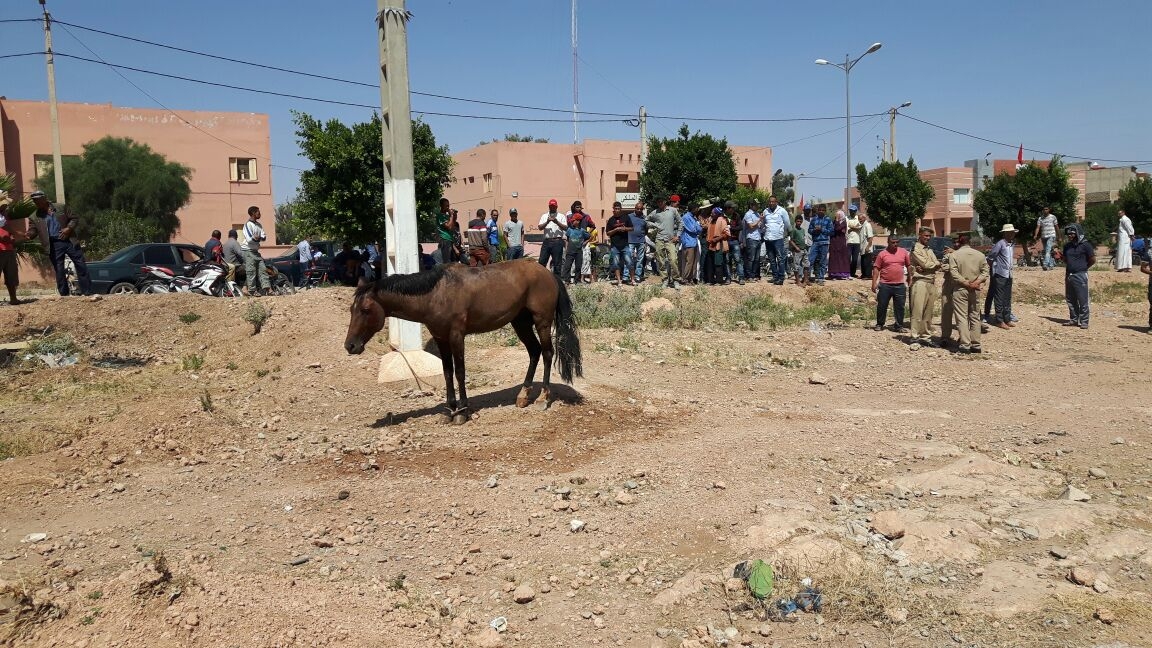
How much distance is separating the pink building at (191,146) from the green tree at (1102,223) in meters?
46.6

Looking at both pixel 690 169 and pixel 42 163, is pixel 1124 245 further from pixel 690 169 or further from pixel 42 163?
pixel 42 163

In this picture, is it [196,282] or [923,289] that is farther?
[196,282]

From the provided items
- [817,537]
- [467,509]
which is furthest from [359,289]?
[817,537]

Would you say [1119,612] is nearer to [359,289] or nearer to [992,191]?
[359,289]

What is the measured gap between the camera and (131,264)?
17.7 metres

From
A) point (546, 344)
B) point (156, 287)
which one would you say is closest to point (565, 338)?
point (546, 344)

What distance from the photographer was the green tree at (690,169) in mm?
35250

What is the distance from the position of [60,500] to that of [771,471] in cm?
576

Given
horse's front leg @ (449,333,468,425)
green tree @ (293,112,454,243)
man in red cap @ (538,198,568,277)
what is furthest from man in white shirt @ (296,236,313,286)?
horse's front leg @ (449,333,468,425)

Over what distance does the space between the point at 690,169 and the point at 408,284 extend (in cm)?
2872

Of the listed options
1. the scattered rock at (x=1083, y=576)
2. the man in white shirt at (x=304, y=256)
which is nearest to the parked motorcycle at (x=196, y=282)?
the man in white shirt at (x=304, y=256)

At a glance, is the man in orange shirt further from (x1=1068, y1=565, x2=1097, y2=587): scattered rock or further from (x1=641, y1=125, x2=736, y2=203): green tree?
(x1=641, y1=125, x2=736, y2=203): green tree

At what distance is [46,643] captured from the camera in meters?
4.11

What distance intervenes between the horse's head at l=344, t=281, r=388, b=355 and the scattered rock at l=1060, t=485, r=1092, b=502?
19.7ft
